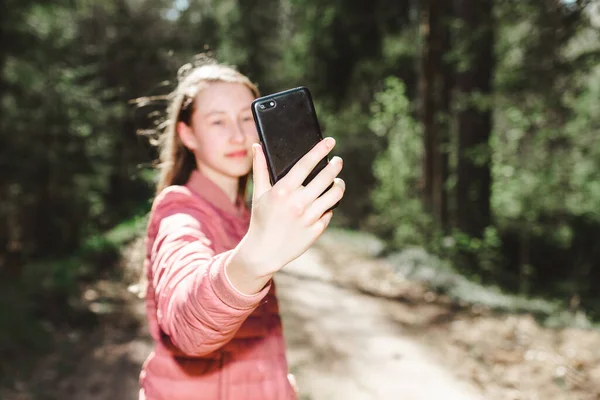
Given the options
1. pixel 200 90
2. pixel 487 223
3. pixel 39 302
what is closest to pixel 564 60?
pixel 487 223

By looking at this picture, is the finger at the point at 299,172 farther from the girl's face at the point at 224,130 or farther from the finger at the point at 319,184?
the girl's face at the point at 224,130

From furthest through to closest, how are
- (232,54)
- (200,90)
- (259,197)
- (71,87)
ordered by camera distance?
(232,54), (71,87), (200,90), (259,197)

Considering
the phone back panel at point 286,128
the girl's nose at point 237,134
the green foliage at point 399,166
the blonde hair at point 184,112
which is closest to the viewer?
the phone back panel at point 286,128

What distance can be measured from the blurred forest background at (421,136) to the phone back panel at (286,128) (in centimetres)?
456

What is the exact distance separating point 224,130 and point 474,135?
8.30m

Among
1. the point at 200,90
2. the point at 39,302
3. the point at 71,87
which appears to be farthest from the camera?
the point at 71,87

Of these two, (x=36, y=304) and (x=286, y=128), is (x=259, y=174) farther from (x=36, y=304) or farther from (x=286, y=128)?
(x=36, y=304)

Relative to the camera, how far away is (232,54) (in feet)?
58.4

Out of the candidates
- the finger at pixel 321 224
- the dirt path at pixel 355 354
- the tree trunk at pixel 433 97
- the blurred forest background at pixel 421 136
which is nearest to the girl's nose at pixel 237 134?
the finger at pixel 321 224

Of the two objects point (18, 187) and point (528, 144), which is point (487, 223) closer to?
point (528, 144)

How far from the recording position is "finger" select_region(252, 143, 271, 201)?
0.97m

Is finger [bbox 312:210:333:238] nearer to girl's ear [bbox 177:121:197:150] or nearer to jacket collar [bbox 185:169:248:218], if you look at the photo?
jacket collar [bbox 185:169:248:218]

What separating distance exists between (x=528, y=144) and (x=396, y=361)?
16.8ft

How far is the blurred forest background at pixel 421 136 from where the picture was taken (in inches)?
254
